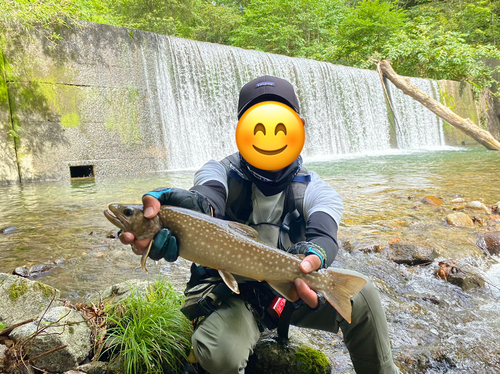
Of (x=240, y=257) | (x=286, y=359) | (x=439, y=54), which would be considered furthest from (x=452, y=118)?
(x=240, y=257)

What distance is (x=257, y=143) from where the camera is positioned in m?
1.84

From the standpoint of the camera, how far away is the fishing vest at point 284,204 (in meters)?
2.12

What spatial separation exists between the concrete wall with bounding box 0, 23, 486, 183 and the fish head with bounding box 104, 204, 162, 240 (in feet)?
31.3

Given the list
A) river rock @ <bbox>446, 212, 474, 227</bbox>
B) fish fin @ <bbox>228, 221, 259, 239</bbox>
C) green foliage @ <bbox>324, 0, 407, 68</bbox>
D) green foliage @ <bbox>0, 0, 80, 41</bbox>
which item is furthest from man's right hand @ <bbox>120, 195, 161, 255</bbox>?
green foliage @ <bbox>324, 0, 407, 68</bbox>

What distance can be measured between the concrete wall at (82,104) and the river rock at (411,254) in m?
8.80

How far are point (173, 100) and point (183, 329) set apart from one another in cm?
1110

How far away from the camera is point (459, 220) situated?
15.6 feet

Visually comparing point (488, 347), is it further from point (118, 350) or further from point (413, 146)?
Result: point (413, 146)

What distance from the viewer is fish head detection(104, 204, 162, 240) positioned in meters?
1.48

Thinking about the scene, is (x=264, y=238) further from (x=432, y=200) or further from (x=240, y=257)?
(x=432, y=200)

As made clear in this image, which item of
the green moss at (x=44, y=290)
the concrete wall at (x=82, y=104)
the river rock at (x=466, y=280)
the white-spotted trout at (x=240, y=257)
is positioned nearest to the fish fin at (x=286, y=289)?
the white-spotted trout at (x=240, y=257)

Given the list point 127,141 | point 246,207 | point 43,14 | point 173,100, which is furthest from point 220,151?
point 246,207

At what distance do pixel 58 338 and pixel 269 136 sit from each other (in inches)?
57.4

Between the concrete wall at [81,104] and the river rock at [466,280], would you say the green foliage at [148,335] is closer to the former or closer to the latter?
the river rock at [466,280]
